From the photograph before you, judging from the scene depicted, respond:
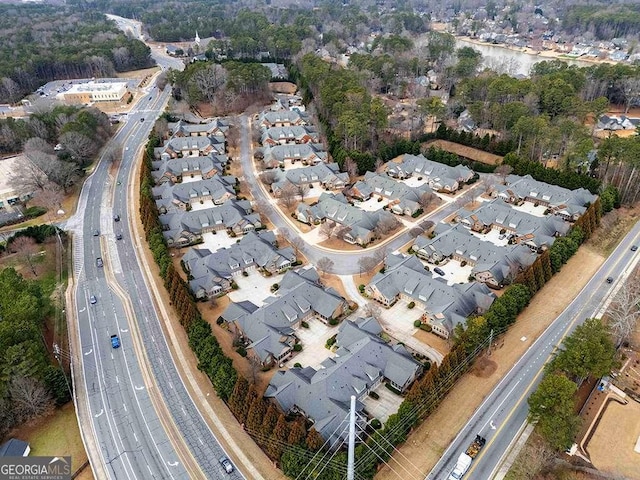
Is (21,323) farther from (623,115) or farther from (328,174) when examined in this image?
(623,115)

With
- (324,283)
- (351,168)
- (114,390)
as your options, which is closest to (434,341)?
(324,283)

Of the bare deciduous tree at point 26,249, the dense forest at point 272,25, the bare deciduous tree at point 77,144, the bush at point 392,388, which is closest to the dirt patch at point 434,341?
the bush at point 392,388

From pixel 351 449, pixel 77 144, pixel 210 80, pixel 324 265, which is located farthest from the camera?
pixel 210 80

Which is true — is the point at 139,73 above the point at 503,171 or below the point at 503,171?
above

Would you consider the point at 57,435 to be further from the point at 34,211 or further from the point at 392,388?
the point at 34,211

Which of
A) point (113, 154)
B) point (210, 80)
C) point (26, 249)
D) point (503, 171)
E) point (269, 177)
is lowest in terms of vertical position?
point (503, 171)

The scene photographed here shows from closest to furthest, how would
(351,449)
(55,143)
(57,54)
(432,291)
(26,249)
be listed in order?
(351,449), (432,291), (26,249), (55,143), (57,54)
